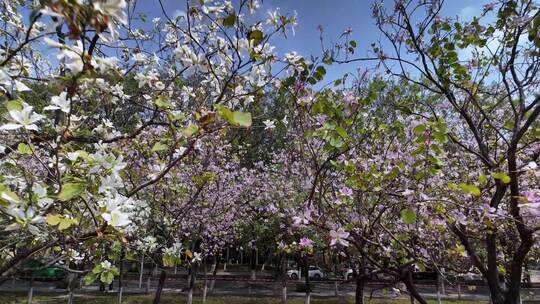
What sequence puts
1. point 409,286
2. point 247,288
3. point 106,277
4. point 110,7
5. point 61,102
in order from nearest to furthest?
point 110,7 < point 61,102 < point 106,277 < point 409,286 < point 247,288

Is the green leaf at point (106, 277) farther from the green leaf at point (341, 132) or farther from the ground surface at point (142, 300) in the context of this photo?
the ground surface at point (142, 300)

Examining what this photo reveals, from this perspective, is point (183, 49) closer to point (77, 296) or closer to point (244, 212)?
point (244, 212)

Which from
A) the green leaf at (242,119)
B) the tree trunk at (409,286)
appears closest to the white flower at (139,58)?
the green leaf at (242,119)

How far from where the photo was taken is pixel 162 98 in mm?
2254

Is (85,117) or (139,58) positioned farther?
(139,58)

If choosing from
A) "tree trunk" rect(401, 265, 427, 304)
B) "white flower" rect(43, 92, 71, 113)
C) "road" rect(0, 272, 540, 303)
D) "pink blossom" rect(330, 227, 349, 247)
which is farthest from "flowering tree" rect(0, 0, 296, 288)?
"road" rect(0, 272, 540, 303)

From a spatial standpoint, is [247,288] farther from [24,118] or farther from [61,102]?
[24,118]

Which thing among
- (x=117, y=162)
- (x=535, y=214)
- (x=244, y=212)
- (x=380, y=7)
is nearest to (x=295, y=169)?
(x=244, y=212)

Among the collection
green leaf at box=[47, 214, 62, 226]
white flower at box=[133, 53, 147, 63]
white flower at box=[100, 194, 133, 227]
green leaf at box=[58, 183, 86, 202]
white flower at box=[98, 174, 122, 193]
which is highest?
white flower at box=[133, 53, 147, 63]

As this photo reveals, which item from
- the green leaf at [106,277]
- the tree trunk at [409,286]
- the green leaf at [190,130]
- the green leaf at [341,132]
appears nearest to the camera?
the green leaf at [190,130]

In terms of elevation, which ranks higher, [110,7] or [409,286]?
[110,7]

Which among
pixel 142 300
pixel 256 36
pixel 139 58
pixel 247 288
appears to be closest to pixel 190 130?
pixel 256 36

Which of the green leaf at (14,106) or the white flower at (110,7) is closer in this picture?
the white flower at (110,7)

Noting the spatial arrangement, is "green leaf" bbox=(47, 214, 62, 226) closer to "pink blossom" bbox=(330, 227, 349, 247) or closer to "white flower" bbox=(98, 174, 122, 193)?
"white flower" bbox=(98, 174, 122, 193)
